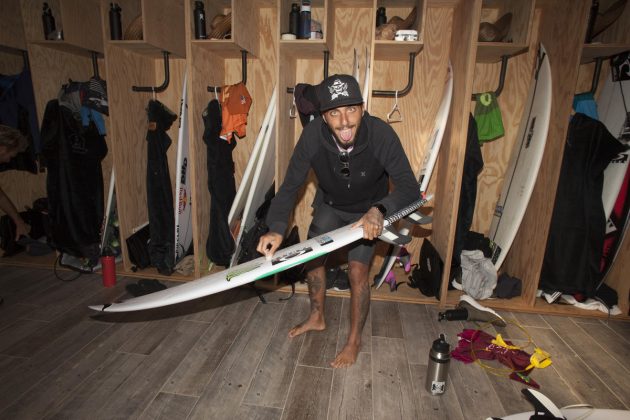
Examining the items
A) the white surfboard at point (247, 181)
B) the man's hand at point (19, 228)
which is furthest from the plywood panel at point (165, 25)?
the man's hand at point (19, 228)

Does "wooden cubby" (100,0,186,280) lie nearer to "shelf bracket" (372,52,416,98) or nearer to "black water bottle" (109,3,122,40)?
"black water bottle" (109,3,122,40)

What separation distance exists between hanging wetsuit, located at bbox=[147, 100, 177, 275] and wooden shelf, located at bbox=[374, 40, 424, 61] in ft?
5.35

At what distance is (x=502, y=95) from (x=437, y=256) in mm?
1303

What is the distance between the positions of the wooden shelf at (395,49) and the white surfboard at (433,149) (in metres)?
0.33

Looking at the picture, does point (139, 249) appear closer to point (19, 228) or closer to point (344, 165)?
point (19, 228)

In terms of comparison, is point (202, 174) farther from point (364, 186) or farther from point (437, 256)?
point (437, 256)

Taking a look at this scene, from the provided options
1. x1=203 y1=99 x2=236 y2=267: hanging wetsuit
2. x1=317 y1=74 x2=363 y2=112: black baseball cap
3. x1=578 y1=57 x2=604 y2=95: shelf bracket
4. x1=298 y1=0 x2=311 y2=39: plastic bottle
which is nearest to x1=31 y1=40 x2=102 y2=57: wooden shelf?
x1=203 y1=99 x2=236 y2=267: hanging wetsuit

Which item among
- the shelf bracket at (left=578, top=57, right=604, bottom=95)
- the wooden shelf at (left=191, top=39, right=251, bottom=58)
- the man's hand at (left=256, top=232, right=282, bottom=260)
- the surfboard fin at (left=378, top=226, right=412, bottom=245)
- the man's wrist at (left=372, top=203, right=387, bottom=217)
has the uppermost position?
the wooden shelf at (left=191, top=39, right=251, bottom=58)

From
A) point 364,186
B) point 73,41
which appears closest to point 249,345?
point 364,186

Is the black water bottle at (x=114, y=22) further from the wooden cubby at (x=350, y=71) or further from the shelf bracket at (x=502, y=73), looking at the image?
the shelf bracket at (x=502, y=73)

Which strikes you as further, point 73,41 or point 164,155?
point 164,155

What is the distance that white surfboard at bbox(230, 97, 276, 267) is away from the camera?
7.91 ft

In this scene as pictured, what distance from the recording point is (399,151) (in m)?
1.70

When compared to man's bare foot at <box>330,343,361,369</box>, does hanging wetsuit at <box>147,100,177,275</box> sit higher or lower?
higher
